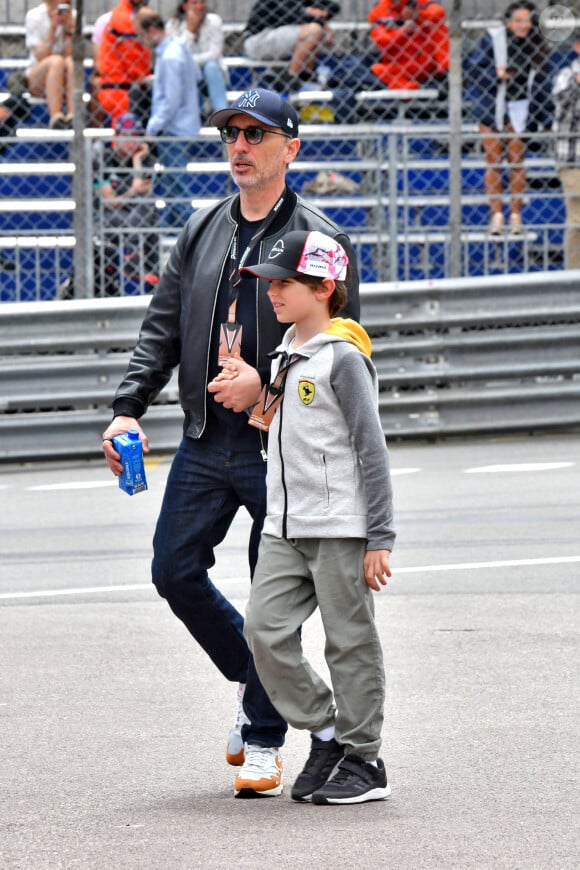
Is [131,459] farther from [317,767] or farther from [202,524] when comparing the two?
[317,767]

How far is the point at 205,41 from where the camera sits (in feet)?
51.3

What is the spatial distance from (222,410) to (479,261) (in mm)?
8474

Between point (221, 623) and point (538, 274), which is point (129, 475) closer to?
point (221, 623)

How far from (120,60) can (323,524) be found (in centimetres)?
1118

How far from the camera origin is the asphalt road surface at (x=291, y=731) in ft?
14.3

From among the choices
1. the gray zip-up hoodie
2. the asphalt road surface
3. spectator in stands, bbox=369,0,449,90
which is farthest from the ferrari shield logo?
spectator in stands, bbox=369,0,449,90

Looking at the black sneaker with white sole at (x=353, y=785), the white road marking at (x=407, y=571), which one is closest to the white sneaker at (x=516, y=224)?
the white road marking at (x=407, y=571)

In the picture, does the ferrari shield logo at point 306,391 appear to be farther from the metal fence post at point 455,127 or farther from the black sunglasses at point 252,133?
the metal fence post at point 455,127

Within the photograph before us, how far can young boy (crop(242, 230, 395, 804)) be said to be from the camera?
15.0ft

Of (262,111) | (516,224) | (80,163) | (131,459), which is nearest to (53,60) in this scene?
(80,163)

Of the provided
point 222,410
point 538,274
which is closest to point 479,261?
point 538,274

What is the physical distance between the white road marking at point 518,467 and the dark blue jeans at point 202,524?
20.8 feet

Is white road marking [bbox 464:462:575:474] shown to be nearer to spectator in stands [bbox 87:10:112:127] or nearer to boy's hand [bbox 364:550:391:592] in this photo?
spectator in stands [bbox 87:10:112:127]

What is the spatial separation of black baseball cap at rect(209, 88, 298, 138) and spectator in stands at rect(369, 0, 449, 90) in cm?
1075
